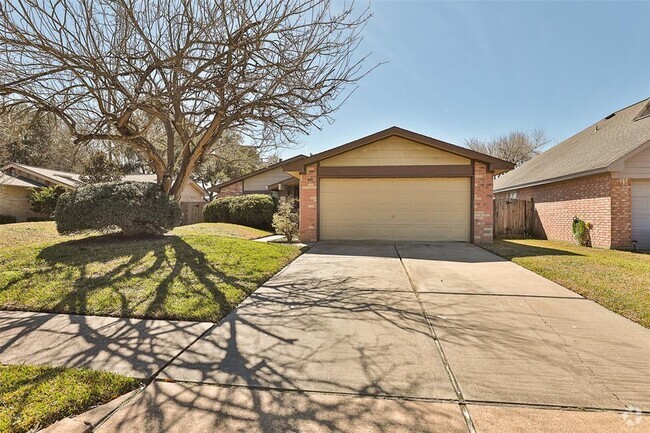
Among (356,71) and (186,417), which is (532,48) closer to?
(356,71)

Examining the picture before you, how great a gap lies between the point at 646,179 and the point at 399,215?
282 inches

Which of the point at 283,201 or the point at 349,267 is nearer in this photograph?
the point at 349,267

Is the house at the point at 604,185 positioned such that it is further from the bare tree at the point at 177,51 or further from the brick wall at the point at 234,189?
the brick wall at the point at 234,189

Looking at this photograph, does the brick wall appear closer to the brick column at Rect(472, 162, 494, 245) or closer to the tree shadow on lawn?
the tree shadow on lawn

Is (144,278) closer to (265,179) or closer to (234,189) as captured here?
(265,179)

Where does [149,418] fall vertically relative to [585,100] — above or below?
below

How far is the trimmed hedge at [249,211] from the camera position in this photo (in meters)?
16.3

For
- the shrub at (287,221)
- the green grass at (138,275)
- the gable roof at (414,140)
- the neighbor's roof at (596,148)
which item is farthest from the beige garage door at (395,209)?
the neighbor's roof at (596,148)

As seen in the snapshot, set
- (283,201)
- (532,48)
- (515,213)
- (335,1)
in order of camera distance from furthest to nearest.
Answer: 1. (515,213)
2. (283,201)
3. (532,48)
4. (335,1)

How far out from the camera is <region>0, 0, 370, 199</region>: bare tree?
5.78 m

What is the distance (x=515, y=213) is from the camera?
45.4ft

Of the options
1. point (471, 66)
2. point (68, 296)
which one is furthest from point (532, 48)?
point (68, 296)

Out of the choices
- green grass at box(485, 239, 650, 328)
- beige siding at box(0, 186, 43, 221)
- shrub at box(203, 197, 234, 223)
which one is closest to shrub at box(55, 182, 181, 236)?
shrub at box(203, 197, 234, 223)

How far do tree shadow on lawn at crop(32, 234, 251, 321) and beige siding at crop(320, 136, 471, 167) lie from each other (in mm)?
5753
